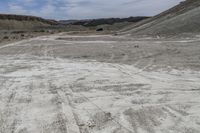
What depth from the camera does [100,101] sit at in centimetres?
685

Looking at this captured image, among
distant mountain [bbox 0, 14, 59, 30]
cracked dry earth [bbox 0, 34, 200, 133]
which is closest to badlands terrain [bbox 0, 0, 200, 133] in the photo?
cracked dry earth [bbox 0, 34, 200, 133]

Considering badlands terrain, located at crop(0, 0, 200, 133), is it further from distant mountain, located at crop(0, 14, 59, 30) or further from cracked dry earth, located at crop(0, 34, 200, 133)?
distant mountain, located at crop(0, 14, 59, 30)

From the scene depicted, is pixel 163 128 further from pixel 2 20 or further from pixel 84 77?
pixel 2 20

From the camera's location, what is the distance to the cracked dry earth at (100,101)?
5.29m

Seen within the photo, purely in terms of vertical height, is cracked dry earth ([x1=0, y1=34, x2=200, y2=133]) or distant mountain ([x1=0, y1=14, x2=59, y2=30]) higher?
cracked dry earth ([x1=0, y1=34, x2=200, y2=133])

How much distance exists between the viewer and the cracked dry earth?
5285 mm

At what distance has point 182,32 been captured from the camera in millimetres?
29828

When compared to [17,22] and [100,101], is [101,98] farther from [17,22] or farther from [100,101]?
[17,22]

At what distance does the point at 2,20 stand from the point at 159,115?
360 ft

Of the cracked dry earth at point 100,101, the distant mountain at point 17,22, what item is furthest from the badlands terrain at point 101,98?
the distant mountain at point 17,22

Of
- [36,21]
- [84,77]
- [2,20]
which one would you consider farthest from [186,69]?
[36,21]

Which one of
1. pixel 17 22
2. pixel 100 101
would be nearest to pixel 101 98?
pixel 100 101

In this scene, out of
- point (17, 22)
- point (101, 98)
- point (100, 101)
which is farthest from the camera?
point (17, 22)

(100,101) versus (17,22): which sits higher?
(100,101)
